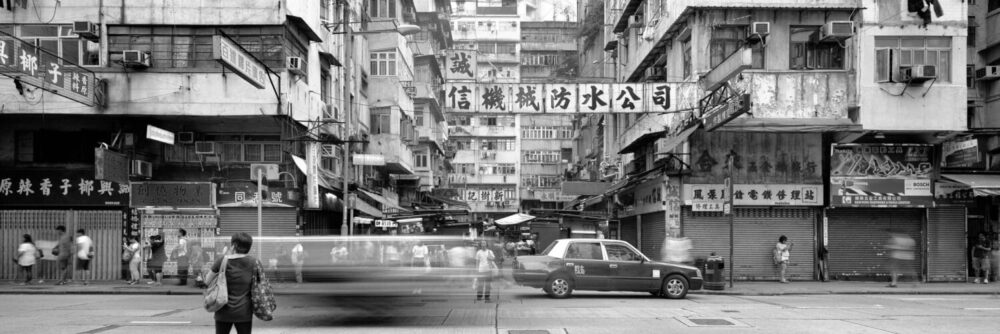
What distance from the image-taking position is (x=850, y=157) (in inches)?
986

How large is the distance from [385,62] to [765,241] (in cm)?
1794

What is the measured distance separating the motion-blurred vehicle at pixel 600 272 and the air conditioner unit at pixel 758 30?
824 centimetres

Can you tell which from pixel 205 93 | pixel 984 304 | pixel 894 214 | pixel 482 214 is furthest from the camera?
pixel 482 214

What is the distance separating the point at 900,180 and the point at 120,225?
22.7 meters

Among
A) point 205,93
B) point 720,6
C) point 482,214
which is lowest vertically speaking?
point 482,214

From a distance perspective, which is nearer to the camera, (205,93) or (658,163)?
(205,93)

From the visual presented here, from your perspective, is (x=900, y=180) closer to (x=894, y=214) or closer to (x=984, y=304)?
(x=894, y=214)

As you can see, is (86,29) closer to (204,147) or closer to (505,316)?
(204,147)

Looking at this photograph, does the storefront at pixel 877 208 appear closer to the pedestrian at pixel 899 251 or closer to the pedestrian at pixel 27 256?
the pedestrian at pixel 899 251

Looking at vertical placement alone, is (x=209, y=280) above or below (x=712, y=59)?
below

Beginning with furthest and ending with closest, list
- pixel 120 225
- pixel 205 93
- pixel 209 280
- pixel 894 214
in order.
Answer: pixel 894 214 → pixel 120 225 → pixel 205 93 → pixel 209 280

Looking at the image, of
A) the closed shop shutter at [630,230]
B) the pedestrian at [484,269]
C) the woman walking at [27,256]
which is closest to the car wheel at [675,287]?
the pedestrian at [484,269]

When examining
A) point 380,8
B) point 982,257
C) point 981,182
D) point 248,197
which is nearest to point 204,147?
point 248,197

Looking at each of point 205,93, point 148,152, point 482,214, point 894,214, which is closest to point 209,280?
point 205,93
